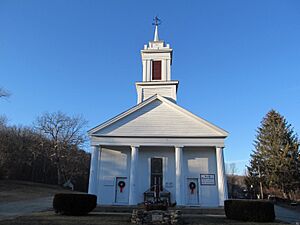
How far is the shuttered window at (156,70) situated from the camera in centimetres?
2956

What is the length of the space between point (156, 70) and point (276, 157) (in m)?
19.7

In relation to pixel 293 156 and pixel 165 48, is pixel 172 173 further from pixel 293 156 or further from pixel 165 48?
pixel 293 156

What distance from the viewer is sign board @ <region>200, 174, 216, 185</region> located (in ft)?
78.3

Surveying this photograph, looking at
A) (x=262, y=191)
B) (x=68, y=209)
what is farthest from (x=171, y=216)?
(x=262, y=191)

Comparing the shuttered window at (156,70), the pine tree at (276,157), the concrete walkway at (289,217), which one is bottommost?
the concrete walkway at (289,217)

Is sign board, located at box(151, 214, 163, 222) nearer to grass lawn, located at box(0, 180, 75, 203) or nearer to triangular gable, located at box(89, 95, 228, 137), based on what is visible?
triangular gable, located at box(89, 95, 228, 137)

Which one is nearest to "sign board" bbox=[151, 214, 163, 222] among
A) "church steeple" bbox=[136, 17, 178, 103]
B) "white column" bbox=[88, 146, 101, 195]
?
"white column" bbox=[88, 146, 101, 195]

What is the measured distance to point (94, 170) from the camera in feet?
74.6

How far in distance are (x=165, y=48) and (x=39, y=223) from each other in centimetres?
2212

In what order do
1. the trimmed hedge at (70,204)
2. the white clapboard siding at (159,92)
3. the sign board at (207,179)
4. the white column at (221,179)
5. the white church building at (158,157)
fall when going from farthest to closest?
the white clapboard siding at (159,92)
the sign board at (207,179)
the white church building at (158,157)
the white column at (221,179)
the trimmed hedge at (70,204)

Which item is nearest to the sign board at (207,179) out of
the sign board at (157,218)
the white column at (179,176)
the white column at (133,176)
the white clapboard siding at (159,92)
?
the white column at (179,176)

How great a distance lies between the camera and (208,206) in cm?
2323

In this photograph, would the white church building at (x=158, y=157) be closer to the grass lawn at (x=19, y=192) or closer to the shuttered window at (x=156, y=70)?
the shuttered window at (x=156, y=70)

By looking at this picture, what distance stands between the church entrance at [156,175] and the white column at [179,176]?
1.83 metres
